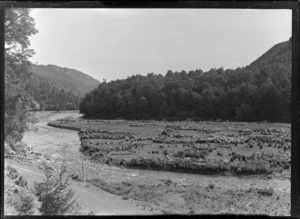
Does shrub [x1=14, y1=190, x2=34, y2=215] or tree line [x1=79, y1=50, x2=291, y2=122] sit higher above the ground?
tree line [x1=79, y1=50, x2=291, y2=122]

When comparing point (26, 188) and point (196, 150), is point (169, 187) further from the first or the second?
point (26, 188)

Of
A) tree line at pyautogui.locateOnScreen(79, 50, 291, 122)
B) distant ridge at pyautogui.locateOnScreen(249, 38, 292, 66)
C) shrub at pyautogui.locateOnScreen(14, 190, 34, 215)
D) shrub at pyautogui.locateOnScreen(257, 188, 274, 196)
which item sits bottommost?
shrub at pyautogui.locateOnScreen(14, 190, 34, 215)

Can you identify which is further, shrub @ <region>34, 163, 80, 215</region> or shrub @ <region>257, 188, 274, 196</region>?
shrub @ <region>257, 188, 274, 196</region>

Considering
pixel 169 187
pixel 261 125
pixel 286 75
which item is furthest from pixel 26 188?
pixel 286 75

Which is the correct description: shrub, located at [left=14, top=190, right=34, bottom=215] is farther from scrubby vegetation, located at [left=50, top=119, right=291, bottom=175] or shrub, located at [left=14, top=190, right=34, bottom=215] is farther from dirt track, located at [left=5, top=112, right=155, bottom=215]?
scrubby vegetation, located at [left=50, top=119, right=291, bottom=175]

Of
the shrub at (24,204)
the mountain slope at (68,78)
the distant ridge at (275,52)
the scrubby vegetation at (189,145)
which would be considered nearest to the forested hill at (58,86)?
the mountain slope at (68,78)

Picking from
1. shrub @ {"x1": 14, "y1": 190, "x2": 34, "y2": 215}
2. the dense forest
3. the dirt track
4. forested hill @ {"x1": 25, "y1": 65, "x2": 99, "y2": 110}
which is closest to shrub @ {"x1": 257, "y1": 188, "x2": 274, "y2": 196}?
the dirt track

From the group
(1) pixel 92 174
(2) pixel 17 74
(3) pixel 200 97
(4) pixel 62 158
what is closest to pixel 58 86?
(2) pixel 17 74
